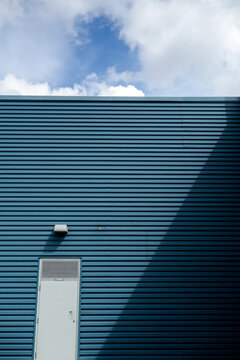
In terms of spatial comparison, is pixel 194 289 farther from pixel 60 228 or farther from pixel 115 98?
pixel 115 98

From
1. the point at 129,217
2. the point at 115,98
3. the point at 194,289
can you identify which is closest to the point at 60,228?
the point at 129,217

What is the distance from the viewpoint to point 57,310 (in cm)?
704

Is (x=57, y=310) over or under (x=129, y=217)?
under

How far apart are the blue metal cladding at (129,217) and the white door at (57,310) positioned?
0.17 meters

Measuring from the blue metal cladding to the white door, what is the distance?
165mm

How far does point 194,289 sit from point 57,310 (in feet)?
9.27

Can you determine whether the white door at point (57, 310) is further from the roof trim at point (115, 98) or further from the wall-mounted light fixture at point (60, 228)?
the roof trim at point (115, 98)

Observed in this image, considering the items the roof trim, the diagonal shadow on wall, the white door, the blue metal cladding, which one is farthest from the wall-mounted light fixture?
the roof trim

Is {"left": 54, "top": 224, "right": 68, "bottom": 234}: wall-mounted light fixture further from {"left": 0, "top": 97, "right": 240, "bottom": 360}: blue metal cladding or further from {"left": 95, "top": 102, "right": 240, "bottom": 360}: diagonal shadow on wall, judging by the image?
{"left": 95, "top": 102, "right": 240, "bottom": 360}: diagonal shadow on wall

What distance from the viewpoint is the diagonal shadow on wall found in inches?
272

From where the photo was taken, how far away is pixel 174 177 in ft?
26.0

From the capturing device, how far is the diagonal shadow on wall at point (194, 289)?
6.91 metres

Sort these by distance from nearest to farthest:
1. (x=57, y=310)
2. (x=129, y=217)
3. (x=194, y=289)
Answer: (x=57, y=310) < (x=194, y=289) < (x=129, y=217)

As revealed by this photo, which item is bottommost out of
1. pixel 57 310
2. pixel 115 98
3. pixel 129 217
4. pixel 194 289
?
pixel 57 310
